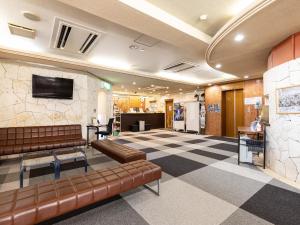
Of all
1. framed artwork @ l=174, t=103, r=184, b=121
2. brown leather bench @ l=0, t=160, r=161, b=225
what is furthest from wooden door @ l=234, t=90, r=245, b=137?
brown leather bench @ l=0, t=160, r=161, b=225

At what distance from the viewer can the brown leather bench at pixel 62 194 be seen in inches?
55.1

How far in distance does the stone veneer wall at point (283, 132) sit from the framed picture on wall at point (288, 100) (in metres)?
0.08

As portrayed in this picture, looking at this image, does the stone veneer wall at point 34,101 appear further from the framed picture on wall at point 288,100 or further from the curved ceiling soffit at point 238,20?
the framed picture on wall at point 288,100

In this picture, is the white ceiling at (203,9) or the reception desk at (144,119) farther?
the reception desk at (144,119)

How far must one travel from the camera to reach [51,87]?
513 cm

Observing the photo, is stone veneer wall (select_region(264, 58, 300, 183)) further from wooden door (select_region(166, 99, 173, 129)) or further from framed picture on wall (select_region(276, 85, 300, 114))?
wooden door (select_region(166, 99, 173, 129))

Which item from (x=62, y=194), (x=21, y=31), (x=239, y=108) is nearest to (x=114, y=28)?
(x=21, y=31)

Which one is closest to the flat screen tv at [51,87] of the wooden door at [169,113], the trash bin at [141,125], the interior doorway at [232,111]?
the trash bin at [141,125]

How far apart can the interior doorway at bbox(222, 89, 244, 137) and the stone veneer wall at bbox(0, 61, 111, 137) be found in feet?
23.0

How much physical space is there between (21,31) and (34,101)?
2.28 metres

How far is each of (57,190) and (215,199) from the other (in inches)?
86.1

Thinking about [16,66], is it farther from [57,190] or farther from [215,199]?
[215,199]

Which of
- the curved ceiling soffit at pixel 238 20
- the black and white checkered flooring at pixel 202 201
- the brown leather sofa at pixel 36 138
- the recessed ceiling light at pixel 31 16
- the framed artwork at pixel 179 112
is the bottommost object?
the black and white checkered flooring at pixel 202 201

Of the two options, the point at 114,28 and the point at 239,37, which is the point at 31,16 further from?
the point at 239,37
